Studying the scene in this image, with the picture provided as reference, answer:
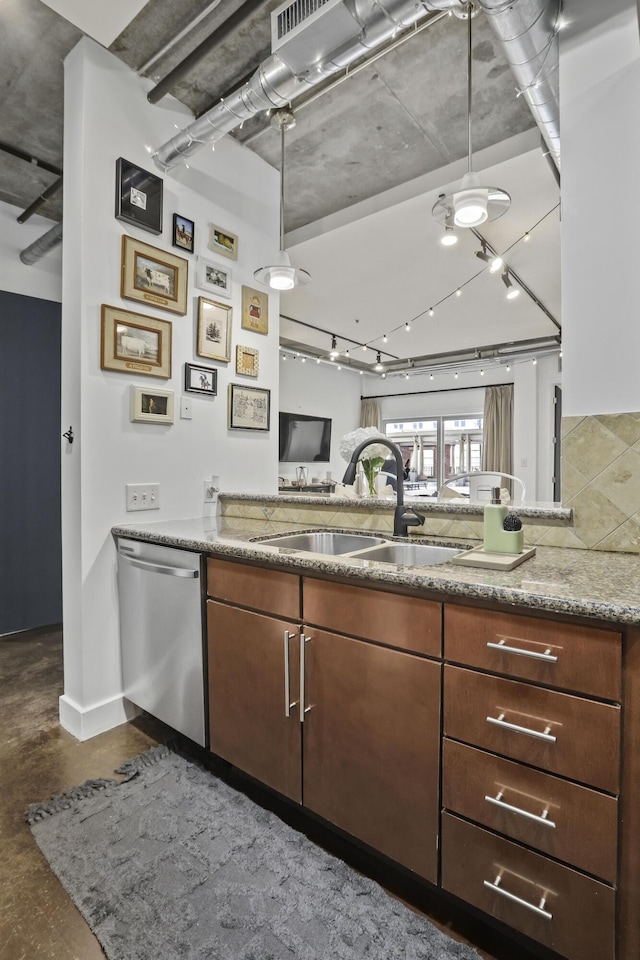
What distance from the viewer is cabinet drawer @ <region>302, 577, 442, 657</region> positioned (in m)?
1.21

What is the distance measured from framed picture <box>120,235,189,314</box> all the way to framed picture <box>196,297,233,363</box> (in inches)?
4.9

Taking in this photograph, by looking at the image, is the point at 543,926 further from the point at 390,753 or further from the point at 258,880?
the point at 258,880

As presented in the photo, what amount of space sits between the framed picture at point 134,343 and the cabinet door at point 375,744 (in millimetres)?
1586

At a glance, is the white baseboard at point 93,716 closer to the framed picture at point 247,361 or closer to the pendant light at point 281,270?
the framed picture at point 247,361

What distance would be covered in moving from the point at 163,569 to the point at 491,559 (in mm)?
1295

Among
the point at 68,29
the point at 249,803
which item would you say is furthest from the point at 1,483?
the point at 249,803

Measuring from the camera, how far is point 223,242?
9.03 ft

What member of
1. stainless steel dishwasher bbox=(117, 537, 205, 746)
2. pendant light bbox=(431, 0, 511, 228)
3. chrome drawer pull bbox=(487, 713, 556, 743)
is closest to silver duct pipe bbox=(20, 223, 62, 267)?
stainless steel dishwasher bbox=(117, 537, 205, 746)

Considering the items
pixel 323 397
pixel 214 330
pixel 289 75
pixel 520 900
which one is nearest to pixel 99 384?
pixel 214 330

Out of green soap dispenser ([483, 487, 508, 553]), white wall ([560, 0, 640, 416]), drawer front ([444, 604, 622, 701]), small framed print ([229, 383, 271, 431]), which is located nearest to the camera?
drawer front ([444, 604, 622, 701])

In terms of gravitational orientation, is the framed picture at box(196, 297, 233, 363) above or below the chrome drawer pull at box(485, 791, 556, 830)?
above

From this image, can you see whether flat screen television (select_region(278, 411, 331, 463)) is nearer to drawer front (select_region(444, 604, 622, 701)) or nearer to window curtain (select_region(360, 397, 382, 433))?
window curtain (select_region(360, 397, 382, 433))

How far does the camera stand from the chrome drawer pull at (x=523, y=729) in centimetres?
103

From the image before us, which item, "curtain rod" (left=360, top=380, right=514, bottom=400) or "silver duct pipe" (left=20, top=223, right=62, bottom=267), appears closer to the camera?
"silver duct pipe" (left=20, top=223, right=62, bottom=267)
